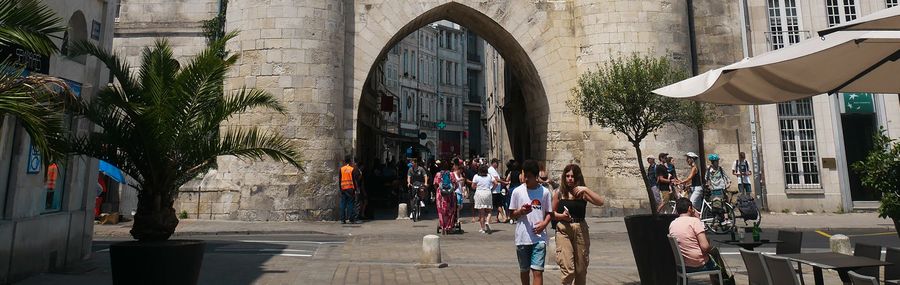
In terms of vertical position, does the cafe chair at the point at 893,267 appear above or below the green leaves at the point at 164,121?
below

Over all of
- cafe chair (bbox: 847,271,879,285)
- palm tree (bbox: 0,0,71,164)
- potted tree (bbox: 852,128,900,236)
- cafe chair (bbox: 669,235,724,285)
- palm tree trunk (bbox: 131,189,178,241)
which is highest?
palm tree (bbox: 0,0,71,164)

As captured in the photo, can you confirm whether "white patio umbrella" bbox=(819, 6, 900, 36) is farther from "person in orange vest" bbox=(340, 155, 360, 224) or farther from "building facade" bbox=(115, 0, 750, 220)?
"building facade" bbox=(115, 0, 750, 220)

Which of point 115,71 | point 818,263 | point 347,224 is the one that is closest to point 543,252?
point 818,263

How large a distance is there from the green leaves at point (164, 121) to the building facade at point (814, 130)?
587 inches

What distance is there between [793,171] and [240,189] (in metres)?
15.0

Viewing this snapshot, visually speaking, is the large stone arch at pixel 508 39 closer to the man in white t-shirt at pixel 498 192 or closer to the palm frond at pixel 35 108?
the man in white t-shirt at pixel 498 192

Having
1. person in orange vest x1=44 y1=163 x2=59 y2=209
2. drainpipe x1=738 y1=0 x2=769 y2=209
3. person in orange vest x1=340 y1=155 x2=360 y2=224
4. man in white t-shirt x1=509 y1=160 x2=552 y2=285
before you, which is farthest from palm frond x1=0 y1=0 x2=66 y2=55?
drainpipe x1=738 y1=0 x2=769 y2=209

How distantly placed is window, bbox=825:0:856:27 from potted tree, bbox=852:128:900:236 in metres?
13.4

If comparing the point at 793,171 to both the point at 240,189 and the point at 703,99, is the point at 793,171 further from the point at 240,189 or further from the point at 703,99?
the point at 240,189

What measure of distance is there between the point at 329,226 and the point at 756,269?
10276 millimetres

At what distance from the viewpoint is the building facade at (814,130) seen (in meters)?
15.7

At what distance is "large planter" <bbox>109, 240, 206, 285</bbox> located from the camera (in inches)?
190

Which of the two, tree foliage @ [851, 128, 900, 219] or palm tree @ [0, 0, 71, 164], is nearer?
palm tree @ [0, 0, 71, 164]

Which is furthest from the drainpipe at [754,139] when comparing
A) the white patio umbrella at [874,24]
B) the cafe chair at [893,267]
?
the white patio umbrella at [874,24]
